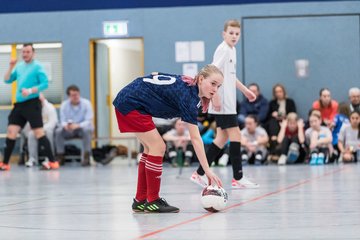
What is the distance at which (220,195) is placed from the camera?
6766mm

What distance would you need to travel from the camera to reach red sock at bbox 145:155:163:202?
6797mm

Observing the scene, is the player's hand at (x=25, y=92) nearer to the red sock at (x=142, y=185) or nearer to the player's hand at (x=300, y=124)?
the player's hand at (x=300, y=124)

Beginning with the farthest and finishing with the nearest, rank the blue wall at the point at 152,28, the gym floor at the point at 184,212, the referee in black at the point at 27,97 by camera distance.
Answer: the blue wall at the point at 152,28
the referee in black at the point at 27,97
the gym floor at the point at 184,212

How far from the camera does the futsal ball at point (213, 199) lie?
6.71 metres

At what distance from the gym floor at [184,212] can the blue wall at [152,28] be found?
7598 mm

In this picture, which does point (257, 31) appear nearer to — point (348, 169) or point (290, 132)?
point (290, 132)

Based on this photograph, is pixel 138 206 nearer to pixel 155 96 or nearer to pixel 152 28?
pixel 155 96

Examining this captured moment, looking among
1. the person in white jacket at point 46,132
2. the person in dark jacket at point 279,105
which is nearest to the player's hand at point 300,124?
the person in dark jacket at point 279,105

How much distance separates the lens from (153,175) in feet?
22.4

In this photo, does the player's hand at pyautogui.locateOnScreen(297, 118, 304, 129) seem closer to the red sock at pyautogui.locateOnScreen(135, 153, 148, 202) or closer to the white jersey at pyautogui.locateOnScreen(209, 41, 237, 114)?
the white jersey at pyautogui.locateOnScreen(209, 41, 237, 114)

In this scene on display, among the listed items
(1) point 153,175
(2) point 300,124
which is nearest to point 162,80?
(1) point 153,175

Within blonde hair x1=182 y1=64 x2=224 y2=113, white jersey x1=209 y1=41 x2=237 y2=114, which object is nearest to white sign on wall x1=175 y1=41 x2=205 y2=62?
white jersey x1=209 y1=41 x2=237 y2=114

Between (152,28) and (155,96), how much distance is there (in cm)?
1201

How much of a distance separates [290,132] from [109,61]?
20.1 feet
